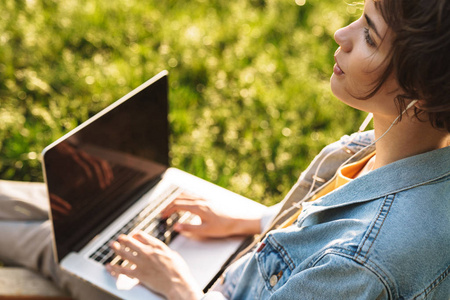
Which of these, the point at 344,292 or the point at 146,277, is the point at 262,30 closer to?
the point at 146,277

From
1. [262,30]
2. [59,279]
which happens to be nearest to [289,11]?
[262,30]

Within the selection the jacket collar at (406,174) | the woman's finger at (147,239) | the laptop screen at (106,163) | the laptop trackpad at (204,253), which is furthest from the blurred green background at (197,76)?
the jacket collar at (406,174)

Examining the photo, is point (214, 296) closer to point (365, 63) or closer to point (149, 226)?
point (149, 226)

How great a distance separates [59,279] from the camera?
6.05 feet

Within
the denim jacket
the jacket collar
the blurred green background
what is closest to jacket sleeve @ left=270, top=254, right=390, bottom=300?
the denim jacket

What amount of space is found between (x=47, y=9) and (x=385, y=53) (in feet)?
9.41

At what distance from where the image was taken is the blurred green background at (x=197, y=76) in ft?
9.00

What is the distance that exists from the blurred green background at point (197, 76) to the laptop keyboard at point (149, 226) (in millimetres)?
748

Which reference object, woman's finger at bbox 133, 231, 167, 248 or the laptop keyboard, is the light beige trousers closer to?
the laptop keyboard

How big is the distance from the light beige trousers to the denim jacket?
876mm

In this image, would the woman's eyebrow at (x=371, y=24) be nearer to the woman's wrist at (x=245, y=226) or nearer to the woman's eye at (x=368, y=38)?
the woman's eye at (x=368, y=38)

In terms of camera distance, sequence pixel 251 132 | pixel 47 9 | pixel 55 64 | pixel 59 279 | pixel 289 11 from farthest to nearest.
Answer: pixel 289 11, pixel 47 9, pixel 55 64, pixel 251 132, pixel 59 279

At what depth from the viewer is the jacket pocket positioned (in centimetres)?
132

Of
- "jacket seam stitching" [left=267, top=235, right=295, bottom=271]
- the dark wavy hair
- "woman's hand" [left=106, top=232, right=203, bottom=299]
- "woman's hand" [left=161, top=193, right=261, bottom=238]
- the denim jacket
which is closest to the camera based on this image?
the dark wavy hair
